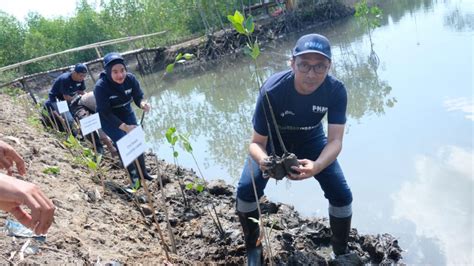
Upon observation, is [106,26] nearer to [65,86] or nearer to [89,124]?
[65,86]

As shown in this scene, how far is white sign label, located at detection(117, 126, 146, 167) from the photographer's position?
87.0 inches

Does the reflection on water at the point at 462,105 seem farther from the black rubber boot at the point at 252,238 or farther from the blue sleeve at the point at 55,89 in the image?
the blue sleeve at the point at 55,89

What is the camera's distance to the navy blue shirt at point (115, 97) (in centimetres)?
421

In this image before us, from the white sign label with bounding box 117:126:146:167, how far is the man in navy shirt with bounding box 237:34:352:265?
709mm

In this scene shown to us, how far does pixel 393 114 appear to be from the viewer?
6.07 metres

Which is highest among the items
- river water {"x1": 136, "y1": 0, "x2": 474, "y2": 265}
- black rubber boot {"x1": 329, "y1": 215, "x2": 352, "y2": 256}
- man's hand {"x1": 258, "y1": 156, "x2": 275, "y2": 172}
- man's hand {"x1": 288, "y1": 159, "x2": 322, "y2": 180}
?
man's hand {"x1": 258, "y1": 156, "x2": 275, "y2": 172}

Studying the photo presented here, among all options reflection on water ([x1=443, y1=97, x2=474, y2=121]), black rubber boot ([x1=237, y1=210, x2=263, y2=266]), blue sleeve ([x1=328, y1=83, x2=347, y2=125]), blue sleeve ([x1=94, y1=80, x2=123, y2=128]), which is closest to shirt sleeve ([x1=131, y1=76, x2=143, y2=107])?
blue sleeve ([x1=94, y1=80, x2=123, y2=128])

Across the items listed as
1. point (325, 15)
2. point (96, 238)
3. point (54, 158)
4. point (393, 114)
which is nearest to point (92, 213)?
point (96, 238)

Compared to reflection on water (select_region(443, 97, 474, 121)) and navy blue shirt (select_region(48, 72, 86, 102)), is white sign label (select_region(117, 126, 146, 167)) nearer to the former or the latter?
reflection on water (select_region(443, 97, 474, 121))

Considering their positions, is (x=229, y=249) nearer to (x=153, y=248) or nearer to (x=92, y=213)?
(x=153, y=248)

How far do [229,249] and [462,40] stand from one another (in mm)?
8733

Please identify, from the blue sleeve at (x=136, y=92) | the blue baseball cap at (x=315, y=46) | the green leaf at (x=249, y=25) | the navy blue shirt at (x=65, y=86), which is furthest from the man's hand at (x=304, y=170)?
the navy blue shirt at (x=65, y=86)

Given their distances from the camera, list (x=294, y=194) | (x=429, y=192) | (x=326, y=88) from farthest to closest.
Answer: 1. (x=294, y=194)
2. (x=429, y=192)
3. (x=326, y=88)

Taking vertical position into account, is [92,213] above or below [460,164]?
above
